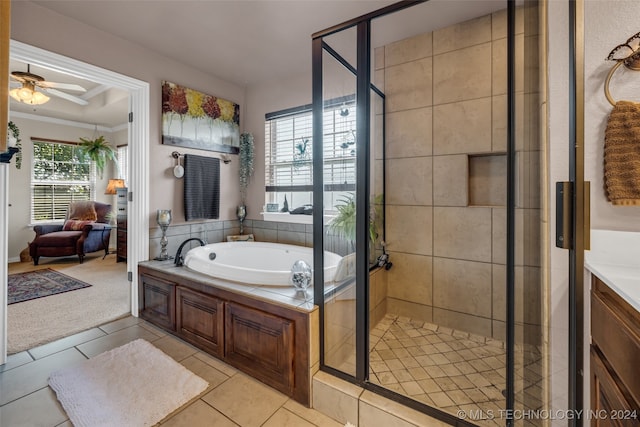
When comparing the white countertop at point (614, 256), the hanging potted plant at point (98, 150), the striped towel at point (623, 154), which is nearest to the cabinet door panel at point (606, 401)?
the white countertop at point (614, 256)

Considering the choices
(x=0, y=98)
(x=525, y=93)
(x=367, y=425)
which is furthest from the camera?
→ (x=367, y=425)

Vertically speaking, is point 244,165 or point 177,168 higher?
point 244,165

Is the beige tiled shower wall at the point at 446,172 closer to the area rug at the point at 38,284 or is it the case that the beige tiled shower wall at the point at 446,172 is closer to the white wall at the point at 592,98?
the white wall at the point at 592,98

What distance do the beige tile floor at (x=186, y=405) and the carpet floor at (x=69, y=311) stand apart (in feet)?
0.67

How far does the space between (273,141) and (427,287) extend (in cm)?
235

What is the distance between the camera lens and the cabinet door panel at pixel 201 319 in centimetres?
182

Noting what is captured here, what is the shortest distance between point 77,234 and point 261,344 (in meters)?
4.68

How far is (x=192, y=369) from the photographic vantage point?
177cm

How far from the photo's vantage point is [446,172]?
7.09ft

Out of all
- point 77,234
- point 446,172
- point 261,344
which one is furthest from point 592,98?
point 77,234

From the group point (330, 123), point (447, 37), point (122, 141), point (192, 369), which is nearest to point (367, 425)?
point (192, 369)

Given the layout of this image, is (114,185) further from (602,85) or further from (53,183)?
(602,85)

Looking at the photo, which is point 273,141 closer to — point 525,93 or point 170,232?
point 170,232

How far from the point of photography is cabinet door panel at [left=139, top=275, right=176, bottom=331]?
216 centimetres
